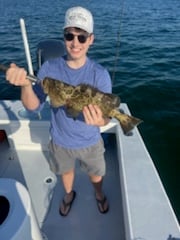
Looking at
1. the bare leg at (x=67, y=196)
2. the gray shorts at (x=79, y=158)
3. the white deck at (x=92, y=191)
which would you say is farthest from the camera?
the bare leg at (x=67, y=196)

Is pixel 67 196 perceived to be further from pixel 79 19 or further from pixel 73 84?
pixel 79 19

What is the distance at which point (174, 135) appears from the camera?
22.5 ft

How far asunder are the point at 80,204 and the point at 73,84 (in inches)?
65.0

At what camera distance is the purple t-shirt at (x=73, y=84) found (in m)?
2.60

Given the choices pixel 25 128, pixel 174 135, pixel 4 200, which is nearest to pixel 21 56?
pixel 174 135

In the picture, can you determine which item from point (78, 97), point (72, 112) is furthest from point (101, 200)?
point (78, 97)

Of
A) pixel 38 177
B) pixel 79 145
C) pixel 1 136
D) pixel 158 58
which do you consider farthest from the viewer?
pixel 158 58

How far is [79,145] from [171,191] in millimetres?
3083

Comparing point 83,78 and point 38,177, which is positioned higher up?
point 83,78

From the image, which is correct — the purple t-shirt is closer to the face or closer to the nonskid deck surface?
the face

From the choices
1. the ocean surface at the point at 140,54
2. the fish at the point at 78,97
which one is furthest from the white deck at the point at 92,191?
the ocean surface at the point at 140,54

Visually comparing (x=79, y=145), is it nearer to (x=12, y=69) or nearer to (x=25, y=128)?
(x=12, y=69)

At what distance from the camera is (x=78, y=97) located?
8.00 ft

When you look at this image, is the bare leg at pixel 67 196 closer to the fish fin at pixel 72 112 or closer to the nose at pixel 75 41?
the fish fin at pixel 72 112
